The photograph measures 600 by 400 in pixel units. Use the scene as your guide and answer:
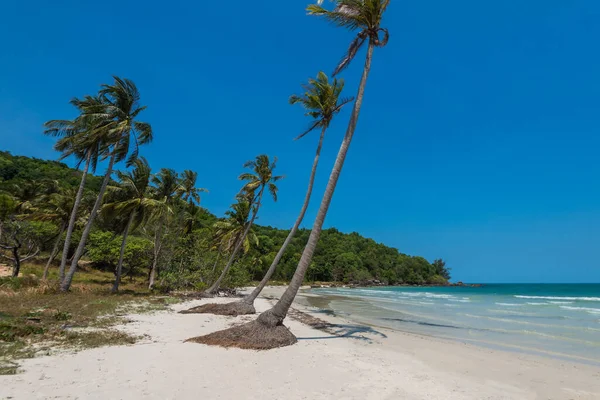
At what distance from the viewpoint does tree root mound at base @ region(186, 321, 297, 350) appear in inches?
324

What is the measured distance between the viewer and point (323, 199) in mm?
10086

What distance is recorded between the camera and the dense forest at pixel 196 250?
27.6 metres

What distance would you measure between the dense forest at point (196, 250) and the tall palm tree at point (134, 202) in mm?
1303

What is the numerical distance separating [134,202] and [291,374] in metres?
17.4

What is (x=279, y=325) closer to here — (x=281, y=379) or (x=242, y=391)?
(x=281, y=379)

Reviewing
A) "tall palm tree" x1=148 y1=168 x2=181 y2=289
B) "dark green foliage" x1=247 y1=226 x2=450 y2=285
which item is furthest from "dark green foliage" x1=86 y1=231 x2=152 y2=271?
"dark green foliage" x1=247 y1=226 x2=450 y2=285

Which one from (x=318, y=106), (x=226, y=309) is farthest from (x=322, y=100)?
(x=226, y=309)

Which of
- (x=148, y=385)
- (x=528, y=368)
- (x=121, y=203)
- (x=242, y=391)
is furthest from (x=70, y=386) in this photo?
(x=121, y=203)

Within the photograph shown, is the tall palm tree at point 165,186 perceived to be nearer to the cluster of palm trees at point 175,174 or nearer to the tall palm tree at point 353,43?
the cluster of palm trees at point 175,174

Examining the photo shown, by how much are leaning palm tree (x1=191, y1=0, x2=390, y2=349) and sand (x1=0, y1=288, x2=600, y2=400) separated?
51 cm

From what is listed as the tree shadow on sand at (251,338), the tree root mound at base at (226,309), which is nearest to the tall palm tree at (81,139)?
the tree root mound at base at (226,309)

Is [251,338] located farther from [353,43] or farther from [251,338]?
[353,43]

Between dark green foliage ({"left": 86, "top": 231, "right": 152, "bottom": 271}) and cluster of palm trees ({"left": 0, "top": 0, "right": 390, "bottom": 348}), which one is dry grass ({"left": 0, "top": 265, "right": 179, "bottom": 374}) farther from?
dark green foliage ({"left": 86, "top": 231, "right": 152, "bottom": 271})

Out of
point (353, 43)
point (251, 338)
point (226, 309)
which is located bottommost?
point (226, 309)
